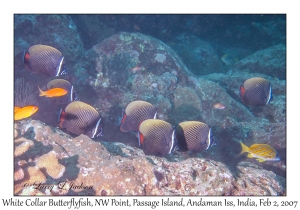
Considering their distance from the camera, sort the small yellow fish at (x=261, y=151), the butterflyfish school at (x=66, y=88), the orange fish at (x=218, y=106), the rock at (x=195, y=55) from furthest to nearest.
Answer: the rock at (x=195, y=55) → the orange fish at (x=218, y=106) → the butterflyfish school at (x=66, y=88) → the small yellow fish at (x=261, y=151)

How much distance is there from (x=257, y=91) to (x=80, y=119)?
127 inches

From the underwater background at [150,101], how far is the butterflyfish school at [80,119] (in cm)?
42

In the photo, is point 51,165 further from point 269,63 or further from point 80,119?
point 269,63

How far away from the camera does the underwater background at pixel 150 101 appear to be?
8.76ft

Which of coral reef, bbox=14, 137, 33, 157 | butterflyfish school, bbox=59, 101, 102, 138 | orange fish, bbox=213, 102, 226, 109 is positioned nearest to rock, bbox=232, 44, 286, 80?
orange fish, bbox=213, 102, 226, 109

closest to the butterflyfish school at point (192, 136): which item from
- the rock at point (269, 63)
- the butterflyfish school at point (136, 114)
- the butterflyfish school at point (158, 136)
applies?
the butterflyfish school at point (158, 136)

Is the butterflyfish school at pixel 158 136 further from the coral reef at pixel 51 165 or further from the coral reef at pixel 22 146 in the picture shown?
the coral reef at pixel 22 146

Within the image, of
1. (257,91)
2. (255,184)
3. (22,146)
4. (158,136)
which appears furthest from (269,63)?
(22,146)

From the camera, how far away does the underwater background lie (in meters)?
2.67

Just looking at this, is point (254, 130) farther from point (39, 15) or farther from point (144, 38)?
point (39, 15)

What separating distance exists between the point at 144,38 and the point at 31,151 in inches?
203

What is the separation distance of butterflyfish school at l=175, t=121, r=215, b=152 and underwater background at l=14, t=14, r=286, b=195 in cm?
24
